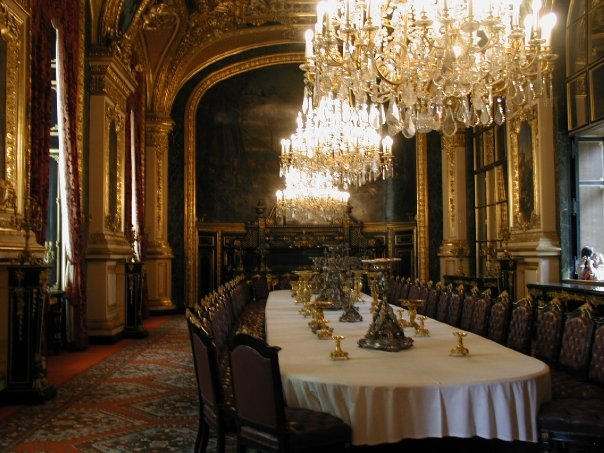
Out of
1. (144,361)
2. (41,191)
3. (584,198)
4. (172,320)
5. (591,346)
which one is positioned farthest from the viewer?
(172,320)

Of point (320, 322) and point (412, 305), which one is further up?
point (412, 305)

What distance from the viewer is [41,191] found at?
677cm

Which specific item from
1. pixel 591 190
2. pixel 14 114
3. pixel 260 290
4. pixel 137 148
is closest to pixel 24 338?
pixel 14 114

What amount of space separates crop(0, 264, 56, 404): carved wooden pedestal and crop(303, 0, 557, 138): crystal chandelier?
10.2 ft

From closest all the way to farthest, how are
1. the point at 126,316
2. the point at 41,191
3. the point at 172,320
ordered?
the point at 41,191 → the point at 126,316 → the point at 172,320

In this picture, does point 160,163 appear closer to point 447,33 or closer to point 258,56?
point 258,56

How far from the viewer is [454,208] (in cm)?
1273

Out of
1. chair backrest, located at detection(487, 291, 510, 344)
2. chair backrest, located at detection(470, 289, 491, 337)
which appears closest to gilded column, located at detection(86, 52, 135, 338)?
chair backrest, located at detection(470, 289, 491, 337)

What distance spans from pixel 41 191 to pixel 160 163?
6.93 meters

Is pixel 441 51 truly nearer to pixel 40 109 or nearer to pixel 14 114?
pixel 14 114

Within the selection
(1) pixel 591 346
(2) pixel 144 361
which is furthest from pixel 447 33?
(2) pixel 144 361

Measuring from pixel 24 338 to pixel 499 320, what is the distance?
161 inches

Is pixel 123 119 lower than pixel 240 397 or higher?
higher

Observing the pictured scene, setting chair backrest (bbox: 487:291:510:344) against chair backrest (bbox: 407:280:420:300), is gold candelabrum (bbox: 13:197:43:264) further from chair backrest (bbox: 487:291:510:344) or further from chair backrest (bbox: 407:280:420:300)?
chair backrest (bbox: 407:280:420:300)
